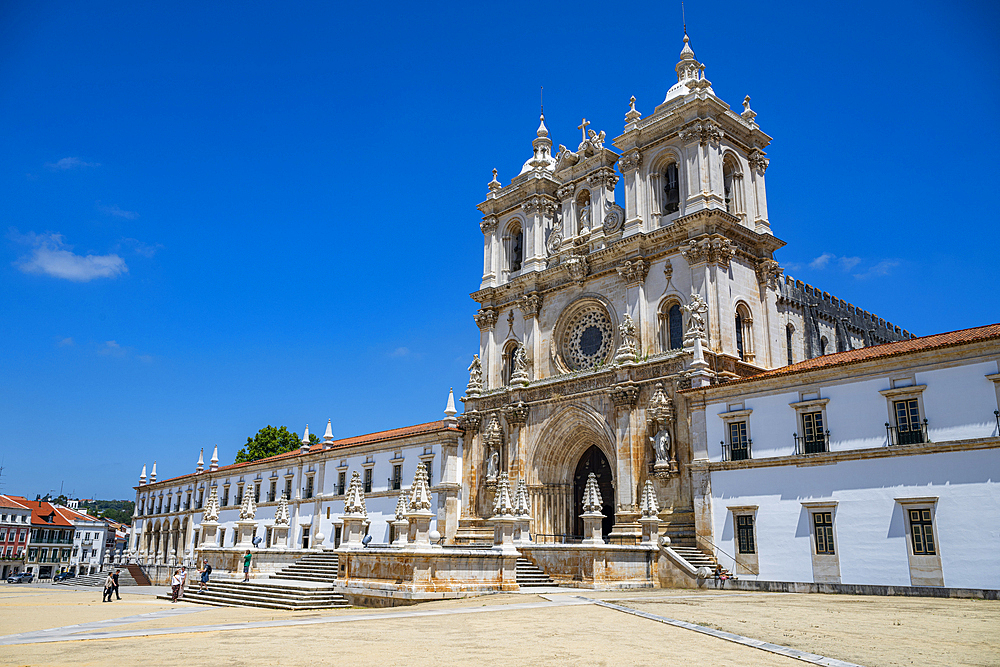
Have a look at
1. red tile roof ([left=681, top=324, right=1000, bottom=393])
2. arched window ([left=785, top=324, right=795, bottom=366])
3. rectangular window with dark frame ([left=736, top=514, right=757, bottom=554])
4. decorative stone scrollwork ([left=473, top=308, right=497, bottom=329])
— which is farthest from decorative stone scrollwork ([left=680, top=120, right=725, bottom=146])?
rectangular window with dark frame ([left=736, top=514, right=757, bottom=554])

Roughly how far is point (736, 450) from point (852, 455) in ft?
14.0

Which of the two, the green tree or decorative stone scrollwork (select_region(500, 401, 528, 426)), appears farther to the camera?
the green tree

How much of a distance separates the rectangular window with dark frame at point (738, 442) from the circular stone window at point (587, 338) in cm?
927

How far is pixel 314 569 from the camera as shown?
26984mm

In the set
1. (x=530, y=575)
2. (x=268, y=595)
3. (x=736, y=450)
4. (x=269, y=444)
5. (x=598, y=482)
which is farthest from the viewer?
(x=269, y=444)

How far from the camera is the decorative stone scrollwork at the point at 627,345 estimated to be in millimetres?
33000

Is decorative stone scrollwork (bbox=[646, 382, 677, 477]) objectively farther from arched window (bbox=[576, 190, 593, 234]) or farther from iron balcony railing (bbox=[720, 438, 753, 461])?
arched window (bbox=[576, 190, 593, 234])

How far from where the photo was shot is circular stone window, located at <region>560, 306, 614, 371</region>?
36.3 meters

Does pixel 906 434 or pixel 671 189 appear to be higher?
pixel 671 189

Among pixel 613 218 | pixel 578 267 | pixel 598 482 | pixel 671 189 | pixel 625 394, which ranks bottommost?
pixel 598 482

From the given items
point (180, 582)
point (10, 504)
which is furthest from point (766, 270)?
point (10, 504)

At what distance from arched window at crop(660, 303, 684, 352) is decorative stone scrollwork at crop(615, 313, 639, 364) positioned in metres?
1.22

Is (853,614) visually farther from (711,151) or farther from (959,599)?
(711,151)

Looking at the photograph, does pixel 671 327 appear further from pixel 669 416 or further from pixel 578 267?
pixel 578 267
